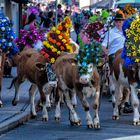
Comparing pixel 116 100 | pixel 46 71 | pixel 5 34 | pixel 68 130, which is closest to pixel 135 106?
pixel 116 100

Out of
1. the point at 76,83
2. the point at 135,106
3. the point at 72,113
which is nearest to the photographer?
the point at 76,83

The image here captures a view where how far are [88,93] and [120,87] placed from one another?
6.34ft

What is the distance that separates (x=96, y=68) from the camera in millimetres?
13250

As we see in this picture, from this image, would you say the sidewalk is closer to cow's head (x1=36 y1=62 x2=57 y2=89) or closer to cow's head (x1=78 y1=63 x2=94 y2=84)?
cow's head (x1=36 y1=62 x2=57 y2=89)

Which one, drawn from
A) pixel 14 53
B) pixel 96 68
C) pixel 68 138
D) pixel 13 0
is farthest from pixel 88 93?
pixel 13 0

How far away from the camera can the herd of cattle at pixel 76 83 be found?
1314 centimetres

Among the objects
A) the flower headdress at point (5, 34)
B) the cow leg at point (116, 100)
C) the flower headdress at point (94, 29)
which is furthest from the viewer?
the flower headdress at point (94, 29)

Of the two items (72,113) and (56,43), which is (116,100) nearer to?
(72,113)

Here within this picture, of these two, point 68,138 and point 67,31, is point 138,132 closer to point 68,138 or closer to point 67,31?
point 68,138

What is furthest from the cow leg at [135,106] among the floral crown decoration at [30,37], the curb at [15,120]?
the floral crown decoration at [30,37]

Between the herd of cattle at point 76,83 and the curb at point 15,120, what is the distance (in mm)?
227

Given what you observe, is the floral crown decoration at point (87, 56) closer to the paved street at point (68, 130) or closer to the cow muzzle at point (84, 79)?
the cow muzzle at point (84, 79)

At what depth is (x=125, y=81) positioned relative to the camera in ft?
46.4

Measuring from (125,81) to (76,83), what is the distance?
141cm
